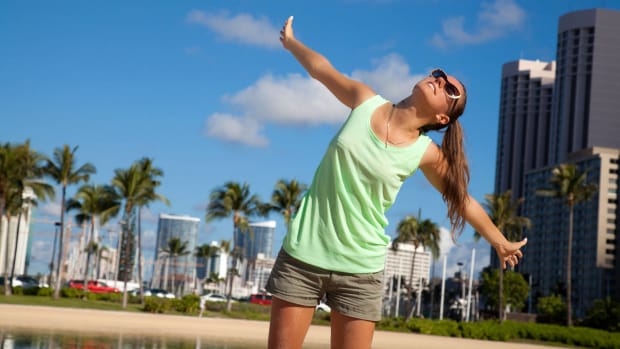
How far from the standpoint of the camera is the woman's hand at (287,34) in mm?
3489

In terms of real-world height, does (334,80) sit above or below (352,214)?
above

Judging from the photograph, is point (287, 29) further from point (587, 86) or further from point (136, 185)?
point (587, 86)

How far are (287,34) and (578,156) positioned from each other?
6120 inches

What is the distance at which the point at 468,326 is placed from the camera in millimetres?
44969

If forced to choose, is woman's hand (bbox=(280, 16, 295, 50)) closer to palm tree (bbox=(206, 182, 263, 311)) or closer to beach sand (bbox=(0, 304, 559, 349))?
beach sand (bbox=(0, 304, 559, 349))

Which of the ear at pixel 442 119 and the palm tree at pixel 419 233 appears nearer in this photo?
the ear at pixel 442 119

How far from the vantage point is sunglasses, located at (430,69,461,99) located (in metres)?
3.29

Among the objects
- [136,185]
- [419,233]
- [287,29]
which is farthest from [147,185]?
[287,29]

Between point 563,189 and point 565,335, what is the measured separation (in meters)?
15.0

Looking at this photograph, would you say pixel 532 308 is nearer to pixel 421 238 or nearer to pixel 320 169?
pixel 421 238

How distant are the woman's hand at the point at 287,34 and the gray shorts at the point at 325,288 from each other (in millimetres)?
908

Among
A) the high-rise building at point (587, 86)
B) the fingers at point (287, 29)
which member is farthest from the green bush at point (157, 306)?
the high-rise building at point (587, 86)

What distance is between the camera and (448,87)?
10.8 feet

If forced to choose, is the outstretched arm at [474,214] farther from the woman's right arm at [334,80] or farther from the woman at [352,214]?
the woman's right arm at [334,80]
